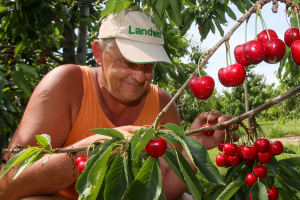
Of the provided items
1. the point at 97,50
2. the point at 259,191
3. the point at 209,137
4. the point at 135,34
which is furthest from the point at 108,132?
the point at 97,50

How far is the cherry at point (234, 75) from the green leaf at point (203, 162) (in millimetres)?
231

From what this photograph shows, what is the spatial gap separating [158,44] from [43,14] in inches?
46.5

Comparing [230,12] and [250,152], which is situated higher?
[230,12]

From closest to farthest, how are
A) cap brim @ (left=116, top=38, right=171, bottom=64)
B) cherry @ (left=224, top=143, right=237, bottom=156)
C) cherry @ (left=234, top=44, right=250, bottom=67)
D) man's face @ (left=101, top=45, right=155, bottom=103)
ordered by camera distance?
cherry @ (left=234, top=44, right=250, bottom=67) → cherry @ (left=224, top=143, right=237, bottom=156) → cap brim @ (left=116, top=38, right=171, bottom=64) → man's face @ (left=101, top=45, right=155, bottom=103)

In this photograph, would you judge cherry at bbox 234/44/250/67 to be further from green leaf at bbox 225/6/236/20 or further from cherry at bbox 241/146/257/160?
green leaf at bbox 225/6/236/20

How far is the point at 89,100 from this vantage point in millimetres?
1663

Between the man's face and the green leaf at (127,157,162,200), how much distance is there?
0.94 meters

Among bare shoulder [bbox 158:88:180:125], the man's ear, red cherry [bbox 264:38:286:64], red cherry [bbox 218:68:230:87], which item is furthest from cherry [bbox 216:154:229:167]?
the man's ear

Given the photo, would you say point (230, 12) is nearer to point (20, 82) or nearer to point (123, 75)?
point (123, 75)

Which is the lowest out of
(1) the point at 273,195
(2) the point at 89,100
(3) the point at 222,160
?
(1) the point at 273,195

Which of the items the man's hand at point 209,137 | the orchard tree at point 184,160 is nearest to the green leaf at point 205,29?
the orchard tree at point 184,160

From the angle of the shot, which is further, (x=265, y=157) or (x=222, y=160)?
(x=222, y=160)

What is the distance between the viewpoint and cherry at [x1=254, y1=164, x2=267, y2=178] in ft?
3.13

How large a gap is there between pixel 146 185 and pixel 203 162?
14cm
